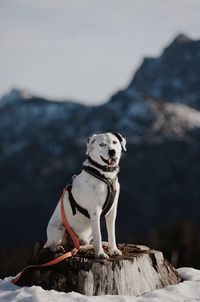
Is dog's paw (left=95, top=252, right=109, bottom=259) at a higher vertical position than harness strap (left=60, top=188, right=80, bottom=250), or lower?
lower

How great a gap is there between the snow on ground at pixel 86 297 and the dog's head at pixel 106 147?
2155 millimetres

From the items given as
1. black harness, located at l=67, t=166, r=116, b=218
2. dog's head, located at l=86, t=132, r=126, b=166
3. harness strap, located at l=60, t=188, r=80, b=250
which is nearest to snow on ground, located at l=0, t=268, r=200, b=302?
harness strap, located at l=60, t=188, r=80, b=250

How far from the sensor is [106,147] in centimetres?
930

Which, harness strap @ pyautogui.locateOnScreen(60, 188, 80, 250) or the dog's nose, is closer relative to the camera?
the dog's nose

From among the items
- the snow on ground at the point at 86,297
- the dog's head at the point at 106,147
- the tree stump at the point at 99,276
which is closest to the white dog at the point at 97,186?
the dog's head at the point at 106,147

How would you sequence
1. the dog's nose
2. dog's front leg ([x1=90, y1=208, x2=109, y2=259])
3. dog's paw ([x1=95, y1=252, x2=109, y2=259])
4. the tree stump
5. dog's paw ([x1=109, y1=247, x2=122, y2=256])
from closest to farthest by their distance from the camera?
1. the dog's nose
2. the tree stump
3. dog's front leg ([x1=90, y1=208, x2=109, y2=259])
4. dog's paw ([x1=95, y1=252, x2=109, y2=259])
5. dog's paw ([x1=109, y1=247, x2=122, y2=256])

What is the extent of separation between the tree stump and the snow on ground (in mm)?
240

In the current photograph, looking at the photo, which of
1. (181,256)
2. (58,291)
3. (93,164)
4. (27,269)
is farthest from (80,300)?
(181,256)

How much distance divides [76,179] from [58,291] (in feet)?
6.19

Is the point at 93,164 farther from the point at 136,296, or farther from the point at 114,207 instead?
the point at 136,296

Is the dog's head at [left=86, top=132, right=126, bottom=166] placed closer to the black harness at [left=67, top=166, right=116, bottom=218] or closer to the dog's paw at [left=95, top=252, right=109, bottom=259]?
the black harness at [left=67, top=166, right=116, bottom=218]

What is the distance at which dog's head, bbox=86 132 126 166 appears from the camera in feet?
30.5

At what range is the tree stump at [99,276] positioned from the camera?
30.8ft

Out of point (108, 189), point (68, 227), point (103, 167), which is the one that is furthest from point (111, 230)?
point (103, 167)
